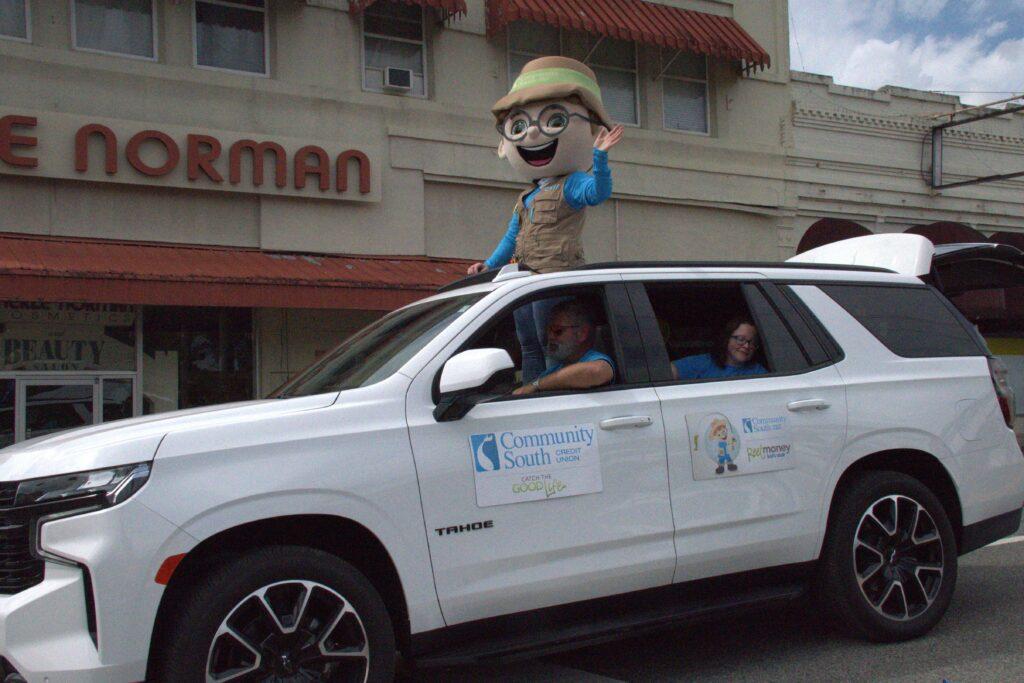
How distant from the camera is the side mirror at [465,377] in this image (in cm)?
361

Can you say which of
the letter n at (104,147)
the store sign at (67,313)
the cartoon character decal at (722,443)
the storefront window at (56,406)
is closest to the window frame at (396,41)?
the letter n at (104,147)

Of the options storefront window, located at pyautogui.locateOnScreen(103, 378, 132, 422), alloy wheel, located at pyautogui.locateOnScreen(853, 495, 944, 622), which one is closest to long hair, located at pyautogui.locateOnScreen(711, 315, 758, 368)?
alloy wheel, located at pyautogui.locateOnScreen(853, 495, 944, 622)

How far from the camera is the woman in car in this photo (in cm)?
468

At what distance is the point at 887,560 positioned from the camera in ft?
15.3

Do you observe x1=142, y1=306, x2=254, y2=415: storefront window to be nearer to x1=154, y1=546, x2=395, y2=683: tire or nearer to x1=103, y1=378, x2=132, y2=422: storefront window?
x1=103, y1=378, x2=132, y2=422: storefront window

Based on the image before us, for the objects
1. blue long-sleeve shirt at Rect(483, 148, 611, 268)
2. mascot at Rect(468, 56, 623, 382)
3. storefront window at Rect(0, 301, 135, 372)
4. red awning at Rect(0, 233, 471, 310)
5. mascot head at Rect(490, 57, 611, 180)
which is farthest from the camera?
storefront window at Rect(0, 301, 135, 372)

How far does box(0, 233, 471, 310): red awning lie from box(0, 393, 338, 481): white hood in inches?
265

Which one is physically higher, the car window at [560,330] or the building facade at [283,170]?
the building facade at [283,170]

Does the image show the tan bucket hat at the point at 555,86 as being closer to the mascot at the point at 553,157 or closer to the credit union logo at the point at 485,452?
the mascot at the point at 553,157

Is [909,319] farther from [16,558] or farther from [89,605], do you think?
[16,558]

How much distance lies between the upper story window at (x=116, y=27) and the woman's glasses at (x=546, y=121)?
780 cm

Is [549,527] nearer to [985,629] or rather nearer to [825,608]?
[825,608]

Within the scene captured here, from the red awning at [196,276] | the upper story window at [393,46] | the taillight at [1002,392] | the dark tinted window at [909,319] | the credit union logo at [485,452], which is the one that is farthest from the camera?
the upper story window at [393,46]

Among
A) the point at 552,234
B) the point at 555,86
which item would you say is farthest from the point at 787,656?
the point at 555,86
